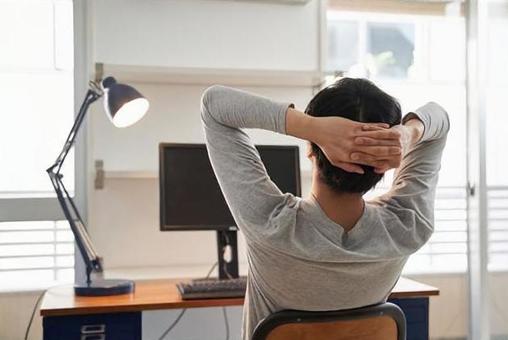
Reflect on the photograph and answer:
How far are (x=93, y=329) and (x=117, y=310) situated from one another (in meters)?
0.09

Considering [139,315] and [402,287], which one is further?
[402,287]

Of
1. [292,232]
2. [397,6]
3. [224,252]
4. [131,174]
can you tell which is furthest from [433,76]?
[292,232]

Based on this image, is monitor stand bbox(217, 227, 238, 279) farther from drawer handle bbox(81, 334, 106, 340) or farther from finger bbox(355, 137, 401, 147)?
finger bbox(355, 137, 401, 147)

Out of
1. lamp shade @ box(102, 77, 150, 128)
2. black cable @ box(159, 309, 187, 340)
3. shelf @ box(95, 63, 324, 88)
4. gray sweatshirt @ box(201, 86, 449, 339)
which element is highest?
shelf @ box(95, 63, 324, 88)

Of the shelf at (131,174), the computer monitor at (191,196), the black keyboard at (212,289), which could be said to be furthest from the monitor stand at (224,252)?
the shelf at (131,174)

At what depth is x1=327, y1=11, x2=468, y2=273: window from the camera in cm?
304

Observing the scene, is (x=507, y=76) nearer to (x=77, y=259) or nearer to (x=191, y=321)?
(x=191, y=321)

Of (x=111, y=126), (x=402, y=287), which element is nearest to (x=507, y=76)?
(x=402, y=287)

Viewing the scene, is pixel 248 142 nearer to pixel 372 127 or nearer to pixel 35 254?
pixel 372 127

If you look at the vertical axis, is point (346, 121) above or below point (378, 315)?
above

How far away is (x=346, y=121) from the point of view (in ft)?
3.20

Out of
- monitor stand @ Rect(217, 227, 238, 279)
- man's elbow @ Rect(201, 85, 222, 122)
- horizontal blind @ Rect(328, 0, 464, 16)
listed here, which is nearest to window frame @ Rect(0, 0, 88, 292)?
monitor stand @ Rect(217, 227, 238, 279)

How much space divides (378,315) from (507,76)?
2238 millimetres

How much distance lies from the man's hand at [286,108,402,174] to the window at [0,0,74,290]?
6.17ft
